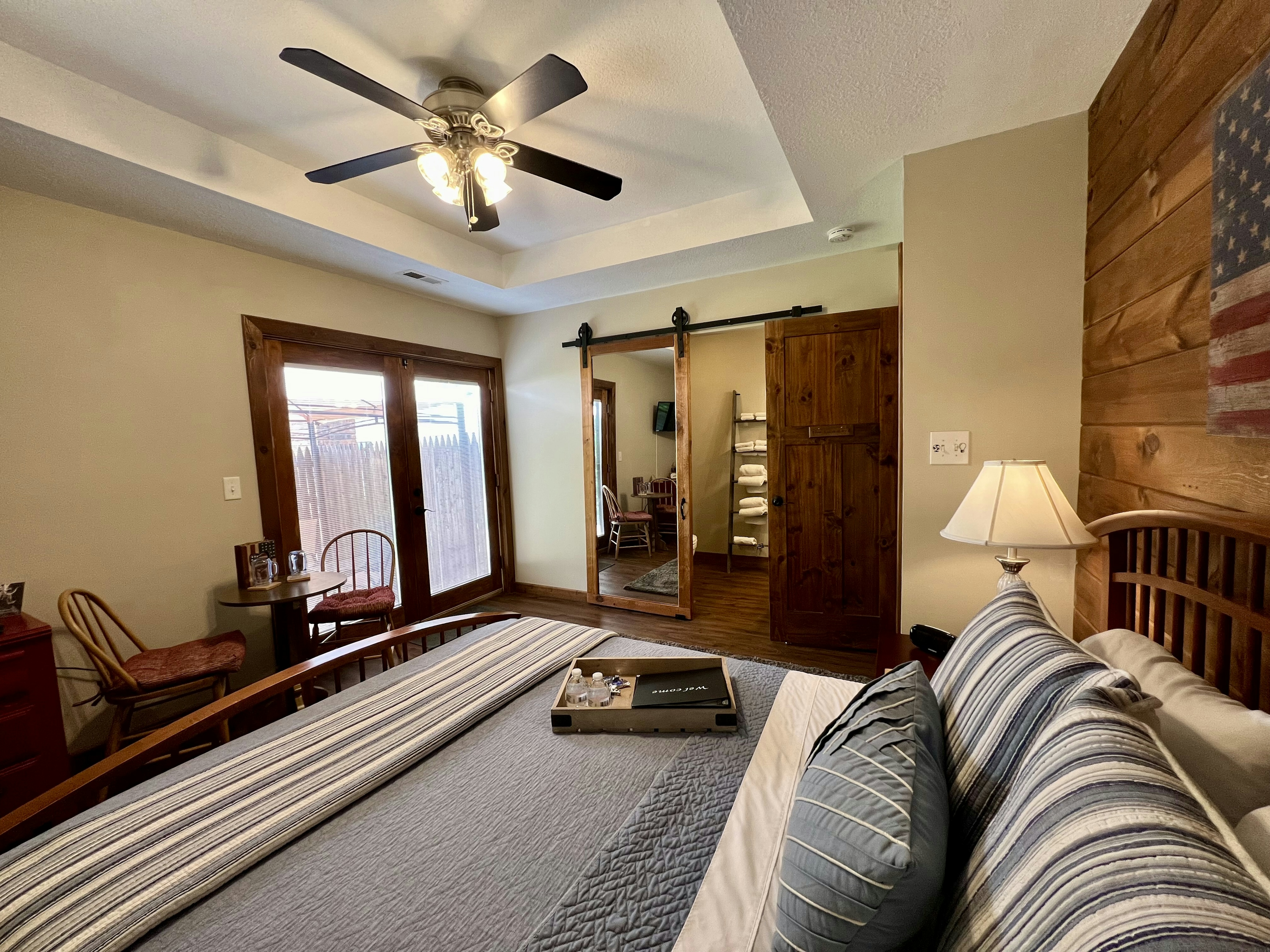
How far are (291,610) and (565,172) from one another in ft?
8.36

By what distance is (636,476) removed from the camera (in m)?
3.97

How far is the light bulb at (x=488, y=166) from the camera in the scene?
5.67 feet

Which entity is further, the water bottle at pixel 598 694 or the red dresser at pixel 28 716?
the red dresser at pixel 28 716

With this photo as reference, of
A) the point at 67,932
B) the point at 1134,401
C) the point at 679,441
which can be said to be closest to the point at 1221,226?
the point at 1134,401

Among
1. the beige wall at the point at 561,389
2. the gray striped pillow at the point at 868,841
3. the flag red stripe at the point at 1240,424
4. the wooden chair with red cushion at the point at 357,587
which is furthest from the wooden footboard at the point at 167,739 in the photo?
the beige wall at the point at 561,389

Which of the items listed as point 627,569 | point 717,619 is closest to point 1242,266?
point 717,619

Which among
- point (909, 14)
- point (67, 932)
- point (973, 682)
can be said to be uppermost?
point (909, 14)

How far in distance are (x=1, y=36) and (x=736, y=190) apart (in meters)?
2.81

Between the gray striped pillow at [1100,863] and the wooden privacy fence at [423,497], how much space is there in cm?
343

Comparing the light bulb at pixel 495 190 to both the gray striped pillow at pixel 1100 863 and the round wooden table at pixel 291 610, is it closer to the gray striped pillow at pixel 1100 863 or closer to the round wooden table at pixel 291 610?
the round wooden table at pixel 291 610

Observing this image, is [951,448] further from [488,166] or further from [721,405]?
[721,405]

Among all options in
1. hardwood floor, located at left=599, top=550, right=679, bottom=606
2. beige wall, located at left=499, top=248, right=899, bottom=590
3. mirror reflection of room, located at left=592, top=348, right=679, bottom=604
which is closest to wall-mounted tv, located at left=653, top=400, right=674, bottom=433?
mirror reflection of room, located at left=592, top=348, right=679, bottom=604

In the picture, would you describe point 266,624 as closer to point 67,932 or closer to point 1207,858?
point 67,932

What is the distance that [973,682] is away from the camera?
90cm
